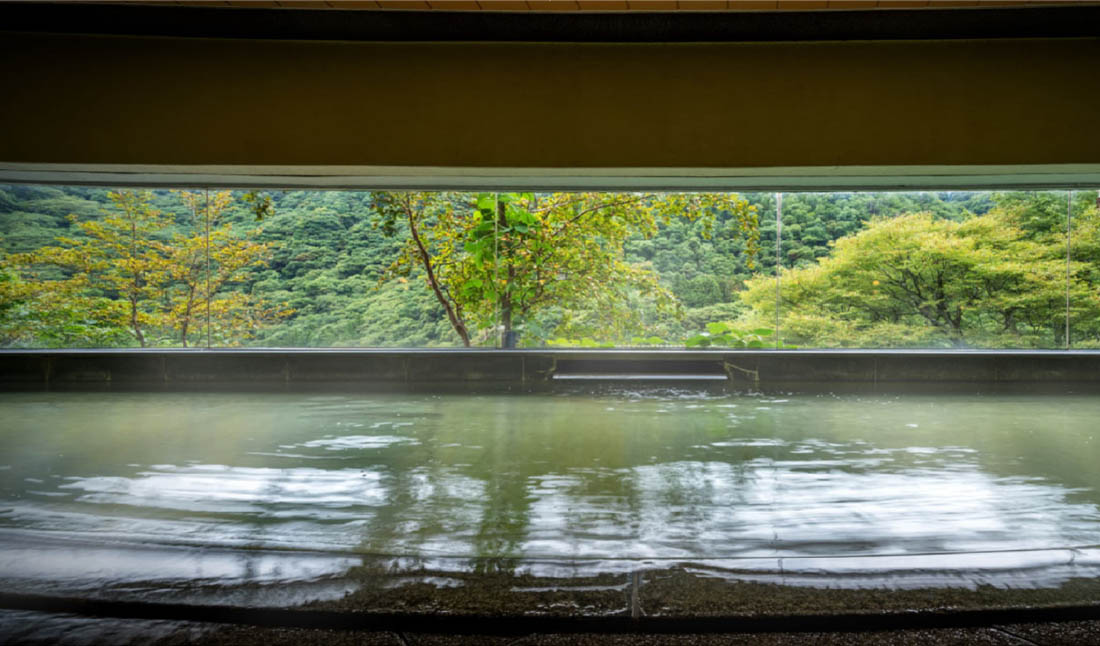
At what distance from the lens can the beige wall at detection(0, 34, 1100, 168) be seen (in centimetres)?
673

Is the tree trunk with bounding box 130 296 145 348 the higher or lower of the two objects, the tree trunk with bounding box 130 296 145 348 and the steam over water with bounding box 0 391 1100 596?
the higher

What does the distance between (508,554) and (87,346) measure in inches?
370

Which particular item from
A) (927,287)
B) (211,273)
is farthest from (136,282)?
A: (927,287)

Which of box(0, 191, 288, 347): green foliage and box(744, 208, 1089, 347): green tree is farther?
box(0, 191, 288, 347): green foliage

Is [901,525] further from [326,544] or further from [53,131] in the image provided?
[53,131]

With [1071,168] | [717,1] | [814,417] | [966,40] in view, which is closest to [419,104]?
[717,1]

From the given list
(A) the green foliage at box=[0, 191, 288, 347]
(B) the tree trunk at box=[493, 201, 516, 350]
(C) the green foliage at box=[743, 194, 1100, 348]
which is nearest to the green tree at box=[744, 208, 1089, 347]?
(C) the green foliage at box=[743, 194, 1100, 348]

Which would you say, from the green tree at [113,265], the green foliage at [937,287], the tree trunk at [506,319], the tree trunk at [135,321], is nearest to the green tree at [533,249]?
the tree trunk at [506,319]

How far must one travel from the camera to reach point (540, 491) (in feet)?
13.1

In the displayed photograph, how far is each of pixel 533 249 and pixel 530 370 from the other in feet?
6.15

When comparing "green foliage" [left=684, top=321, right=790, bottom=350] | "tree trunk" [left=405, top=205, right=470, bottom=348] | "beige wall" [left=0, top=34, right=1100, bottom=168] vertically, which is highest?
"beige wall" [left=0, top=34, right=1100, bottom=168]

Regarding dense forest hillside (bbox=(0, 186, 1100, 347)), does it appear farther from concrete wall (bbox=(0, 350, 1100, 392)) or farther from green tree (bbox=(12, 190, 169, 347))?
concrete wall (bbox=(0, 350, 1100, 392))

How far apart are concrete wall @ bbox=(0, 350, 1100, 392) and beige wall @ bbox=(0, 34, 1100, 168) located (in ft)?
10.5

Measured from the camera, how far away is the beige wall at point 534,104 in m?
6.73
